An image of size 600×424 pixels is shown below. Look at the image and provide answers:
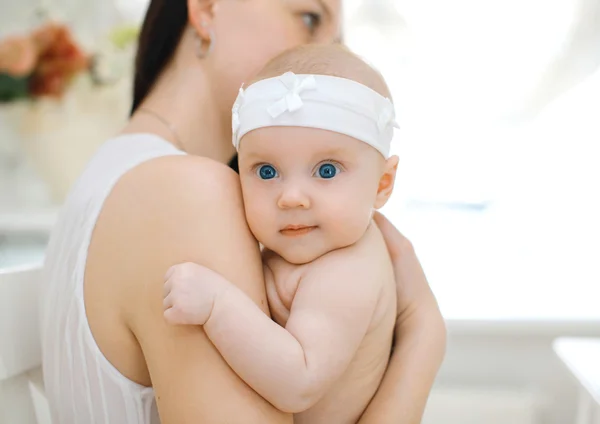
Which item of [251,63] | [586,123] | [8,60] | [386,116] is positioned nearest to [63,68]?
[8,60]

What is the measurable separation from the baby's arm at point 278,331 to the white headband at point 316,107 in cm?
19

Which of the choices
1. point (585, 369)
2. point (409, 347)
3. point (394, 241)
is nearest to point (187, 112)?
point (394, 241)

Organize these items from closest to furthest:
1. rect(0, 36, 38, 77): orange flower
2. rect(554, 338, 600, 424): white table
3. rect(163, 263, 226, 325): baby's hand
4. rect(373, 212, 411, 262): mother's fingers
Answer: rect(163, 263, 226, 325): baby's hand < rect(373, 212, 411, 262): mother's fingers < rect(554, 338, 600, 424): white table < rect(0, 36, 38, 77): orange flower

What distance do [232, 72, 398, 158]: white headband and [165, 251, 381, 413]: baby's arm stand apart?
0.19 m

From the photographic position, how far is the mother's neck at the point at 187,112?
2.93 ft

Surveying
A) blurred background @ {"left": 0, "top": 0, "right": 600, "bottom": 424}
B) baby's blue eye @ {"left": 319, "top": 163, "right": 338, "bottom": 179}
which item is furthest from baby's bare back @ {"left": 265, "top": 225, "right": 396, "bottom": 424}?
blurred background @ {"left": 0, "top": 0, "right": 600, "bottom": 424}

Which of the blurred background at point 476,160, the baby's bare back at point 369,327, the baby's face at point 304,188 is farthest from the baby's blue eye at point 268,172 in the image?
the blurred background at point 476,160

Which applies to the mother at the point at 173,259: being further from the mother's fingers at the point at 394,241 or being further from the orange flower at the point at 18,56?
the orange flower at the point at 18,56

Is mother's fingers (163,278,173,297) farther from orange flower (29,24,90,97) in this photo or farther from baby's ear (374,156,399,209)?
orange flower (29,24,90,97)

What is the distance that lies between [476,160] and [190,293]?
132 centimetres

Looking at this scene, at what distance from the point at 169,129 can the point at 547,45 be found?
120cm

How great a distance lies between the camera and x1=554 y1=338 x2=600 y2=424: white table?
3.75 feet

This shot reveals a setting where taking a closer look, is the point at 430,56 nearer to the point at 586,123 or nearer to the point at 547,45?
the point at 547,45

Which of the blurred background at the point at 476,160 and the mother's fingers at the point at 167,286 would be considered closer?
the mother's fingers at the point at 167,286
